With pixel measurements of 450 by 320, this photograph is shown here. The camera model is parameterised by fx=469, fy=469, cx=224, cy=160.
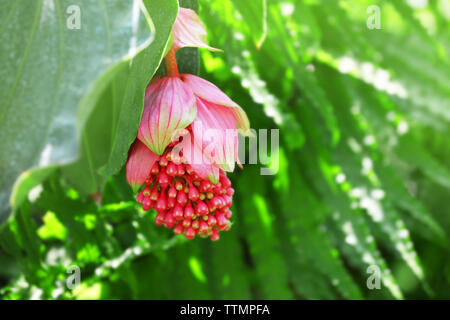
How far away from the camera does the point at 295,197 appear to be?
618 mm

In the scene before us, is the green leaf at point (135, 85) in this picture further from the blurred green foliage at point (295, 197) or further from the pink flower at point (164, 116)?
the blurred green foliage at point (295, 197)

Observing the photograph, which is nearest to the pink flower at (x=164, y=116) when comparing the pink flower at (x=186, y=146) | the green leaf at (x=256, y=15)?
the pink flower at (x=186, y=146)

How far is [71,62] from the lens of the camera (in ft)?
0.83

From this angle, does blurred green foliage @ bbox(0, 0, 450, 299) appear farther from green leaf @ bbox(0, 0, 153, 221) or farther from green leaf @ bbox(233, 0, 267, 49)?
green leaf @ bbox(0, 0, 153, 221)

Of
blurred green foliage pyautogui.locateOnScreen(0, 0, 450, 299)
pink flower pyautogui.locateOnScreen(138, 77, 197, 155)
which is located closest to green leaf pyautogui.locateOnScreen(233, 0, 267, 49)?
blurred green foliage pyautogui.locateOnScreen(0, 0, 450, 299)

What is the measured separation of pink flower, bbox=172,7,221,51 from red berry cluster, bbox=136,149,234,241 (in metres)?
0.07

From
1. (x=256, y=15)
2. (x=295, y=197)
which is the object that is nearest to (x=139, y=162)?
(x=256, y=15)

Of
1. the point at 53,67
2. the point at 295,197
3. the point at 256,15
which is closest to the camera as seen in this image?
the point at 53,67

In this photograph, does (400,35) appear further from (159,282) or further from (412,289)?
(159,282)

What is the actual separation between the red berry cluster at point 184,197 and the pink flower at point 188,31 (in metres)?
0.07

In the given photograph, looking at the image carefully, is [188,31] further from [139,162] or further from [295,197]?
[295,197]

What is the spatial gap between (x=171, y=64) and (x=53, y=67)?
9cm

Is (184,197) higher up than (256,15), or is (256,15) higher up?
(256,15)

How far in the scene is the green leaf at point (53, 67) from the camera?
0.23 metres
